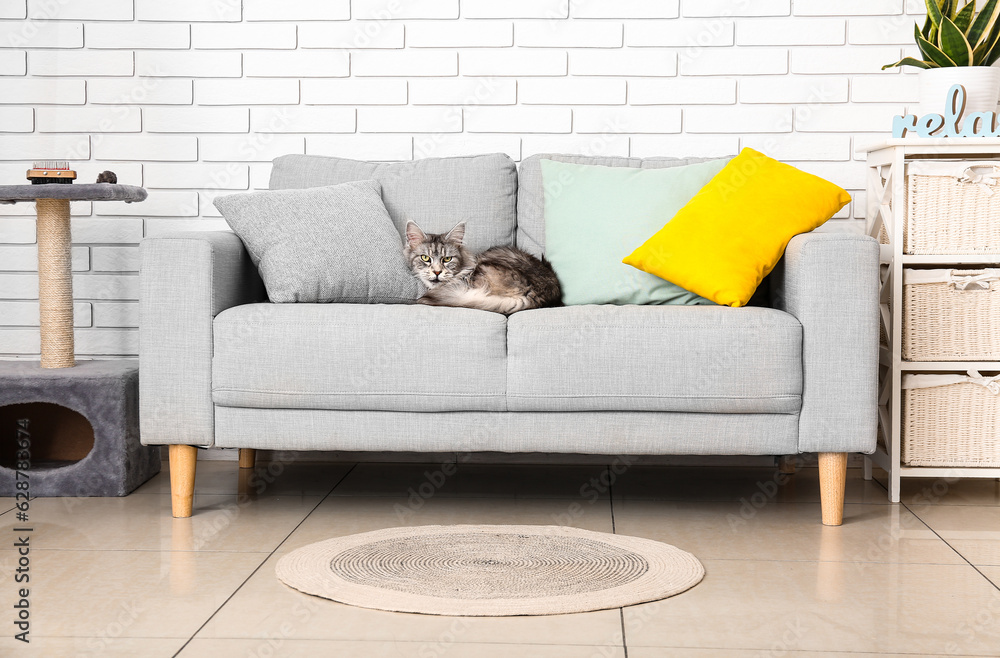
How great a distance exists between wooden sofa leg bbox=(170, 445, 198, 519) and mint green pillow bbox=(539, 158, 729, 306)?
110 centimetres

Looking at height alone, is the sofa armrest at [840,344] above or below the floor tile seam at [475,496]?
above

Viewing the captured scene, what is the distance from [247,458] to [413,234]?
3.02ft

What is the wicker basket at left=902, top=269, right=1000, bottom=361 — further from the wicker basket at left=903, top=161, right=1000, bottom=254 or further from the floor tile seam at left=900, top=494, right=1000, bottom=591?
the floor tile seam at left=900, top=494, right=1000, bottom=591

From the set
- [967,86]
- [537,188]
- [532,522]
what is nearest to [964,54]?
[967,86]

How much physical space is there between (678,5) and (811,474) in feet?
5.16

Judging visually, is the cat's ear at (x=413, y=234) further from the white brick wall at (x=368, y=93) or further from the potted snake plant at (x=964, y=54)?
the potted snake plant at (x=964, y=54)

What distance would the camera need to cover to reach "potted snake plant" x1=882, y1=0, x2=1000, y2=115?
2.62m

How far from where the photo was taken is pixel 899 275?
2.53 meters

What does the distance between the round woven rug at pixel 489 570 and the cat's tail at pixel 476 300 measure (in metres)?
0.59

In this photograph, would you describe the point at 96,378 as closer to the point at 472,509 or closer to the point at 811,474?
the point at 472,509

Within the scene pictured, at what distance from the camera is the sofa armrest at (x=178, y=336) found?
2.25 meters

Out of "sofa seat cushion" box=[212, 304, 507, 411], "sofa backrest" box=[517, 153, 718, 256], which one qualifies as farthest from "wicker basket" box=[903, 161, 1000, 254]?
"sofa seat cushion" box=[212, 304, 507, 411]

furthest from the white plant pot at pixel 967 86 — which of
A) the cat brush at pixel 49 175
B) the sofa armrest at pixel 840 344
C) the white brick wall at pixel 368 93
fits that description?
the cat brush at pixel 49 175

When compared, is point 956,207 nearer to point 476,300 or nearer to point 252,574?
point 476,300
